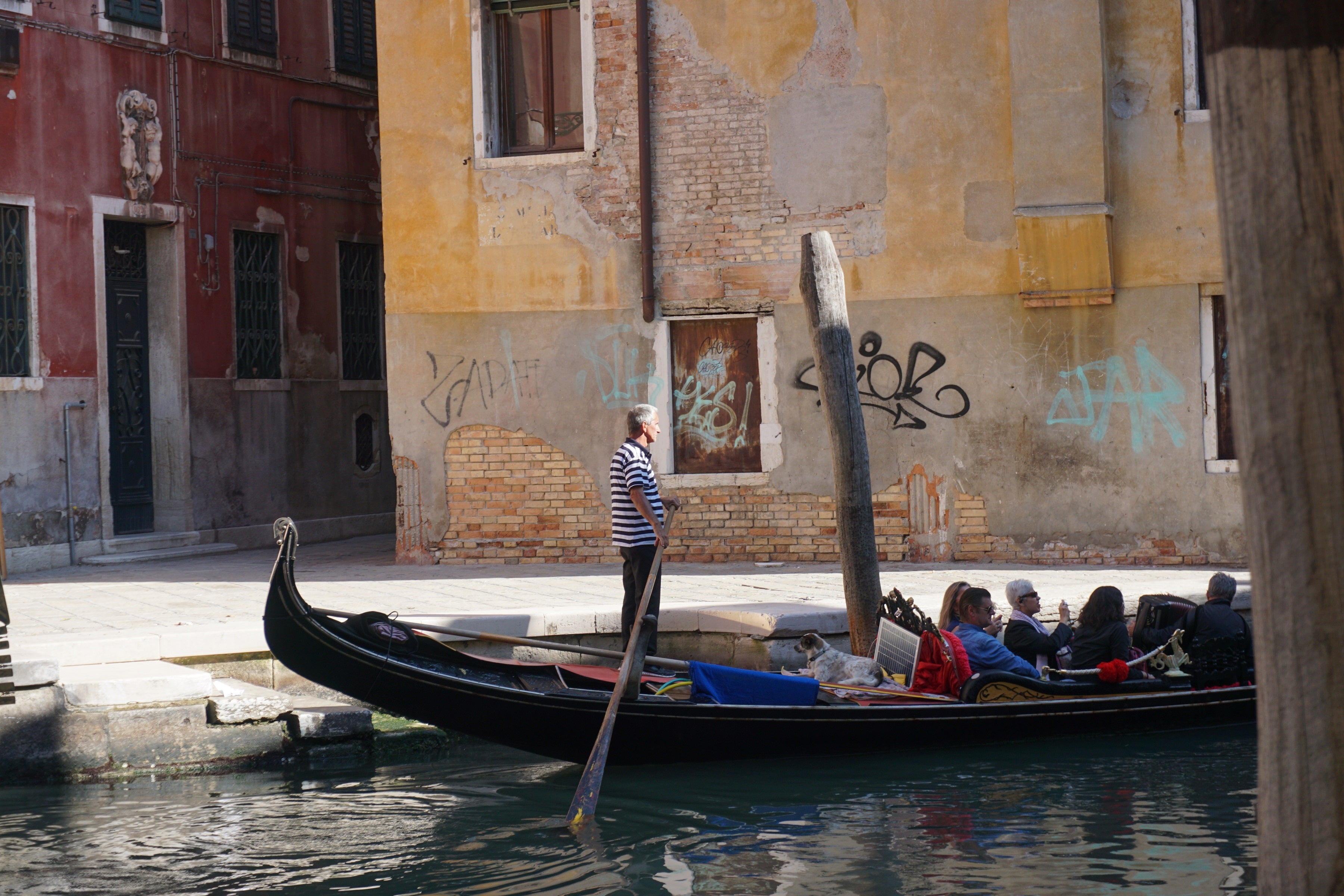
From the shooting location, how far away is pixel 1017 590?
7.80 metres

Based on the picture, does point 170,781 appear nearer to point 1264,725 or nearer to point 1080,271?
point 1264,725

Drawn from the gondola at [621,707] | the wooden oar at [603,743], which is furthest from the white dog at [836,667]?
the wooden oar at [603,743]

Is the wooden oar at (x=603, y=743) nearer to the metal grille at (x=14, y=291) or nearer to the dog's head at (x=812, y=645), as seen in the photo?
the dog's head at (x=812, y=645)

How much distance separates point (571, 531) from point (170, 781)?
208 inches

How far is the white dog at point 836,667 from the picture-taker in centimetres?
753

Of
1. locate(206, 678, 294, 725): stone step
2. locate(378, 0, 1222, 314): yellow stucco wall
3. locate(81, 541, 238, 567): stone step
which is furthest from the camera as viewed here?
locate(81, 541, 238, 567): stone step

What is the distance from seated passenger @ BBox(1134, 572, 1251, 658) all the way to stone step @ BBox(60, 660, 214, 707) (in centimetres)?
496

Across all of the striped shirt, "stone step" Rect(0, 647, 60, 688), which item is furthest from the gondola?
"stone step" Rect(0, 647, 60, 688)

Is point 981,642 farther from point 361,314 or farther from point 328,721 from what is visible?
point 361,314

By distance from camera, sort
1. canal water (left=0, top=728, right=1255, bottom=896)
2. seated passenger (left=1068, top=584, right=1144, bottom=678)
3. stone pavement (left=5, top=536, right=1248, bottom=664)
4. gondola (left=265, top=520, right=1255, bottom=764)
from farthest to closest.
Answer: stone pavement (left=5, top=536, right=1248, bottom=664) → seated passenger (left=1068, top=584, right=1144, bottom=678) → gondola (left=265, top=520, right=1255, bottom=764) → canal water (left=0, top=728, right=1255, bottom=896)

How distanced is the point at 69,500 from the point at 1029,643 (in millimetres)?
8438

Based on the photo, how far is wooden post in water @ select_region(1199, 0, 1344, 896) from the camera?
7.45ft

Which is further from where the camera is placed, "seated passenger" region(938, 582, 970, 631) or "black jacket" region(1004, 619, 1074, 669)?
"black jacket" region(1004, 619, 1074, 669)

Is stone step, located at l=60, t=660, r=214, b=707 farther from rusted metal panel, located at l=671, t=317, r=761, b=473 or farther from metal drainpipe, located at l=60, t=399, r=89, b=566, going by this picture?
metal drainpipe, located at l=60, t=399, r=89, b=566
